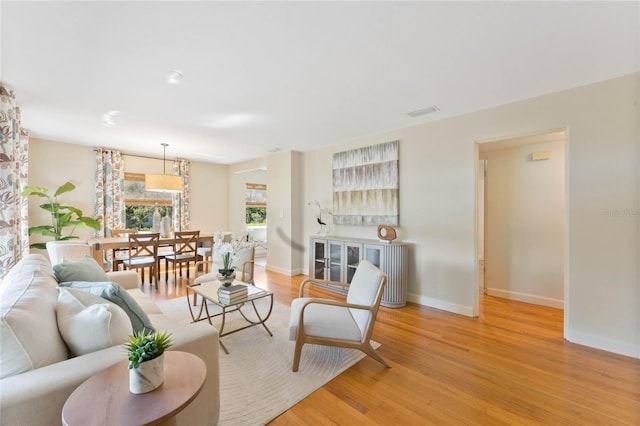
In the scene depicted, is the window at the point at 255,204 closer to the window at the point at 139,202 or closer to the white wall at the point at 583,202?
the window at the point at 139,202

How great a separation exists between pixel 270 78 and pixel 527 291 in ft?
14.7

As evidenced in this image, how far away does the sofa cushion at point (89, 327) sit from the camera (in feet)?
4.40

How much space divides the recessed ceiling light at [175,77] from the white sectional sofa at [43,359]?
1.86m

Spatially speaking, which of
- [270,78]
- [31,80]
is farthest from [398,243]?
[31,80]

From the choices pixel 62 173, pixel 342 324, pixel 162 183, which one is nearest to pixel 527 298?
pixel 342 324

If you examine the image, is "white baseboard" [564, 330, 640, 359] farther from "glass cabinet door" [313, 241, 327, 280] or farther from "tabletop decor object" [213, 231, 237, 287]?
"tabletop decor object" [213, 231, 237, 287]

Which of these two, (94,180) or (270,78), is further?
(94,180)

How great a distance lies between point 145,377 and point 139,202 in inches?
245

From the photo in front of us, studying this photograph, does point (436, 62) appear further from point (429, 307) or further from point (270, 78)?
point (429, 307)

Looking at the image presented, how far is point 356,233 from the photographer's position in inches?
186

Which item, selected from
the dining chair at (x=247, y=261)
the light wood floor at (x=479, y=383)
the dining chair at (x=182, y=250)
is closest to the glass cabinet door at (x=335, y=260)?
the dining chair at (x=247, y=261)

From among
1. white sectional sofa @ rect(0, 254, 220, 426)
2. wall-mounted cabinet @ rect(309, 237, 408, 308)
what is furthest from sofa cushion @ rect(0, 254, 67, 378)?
wall-mounted cabinet @ rect(309, 237, 408, 308)

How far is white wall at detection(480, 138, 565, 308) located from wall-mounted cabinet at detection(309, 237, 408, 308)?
5.40 feet

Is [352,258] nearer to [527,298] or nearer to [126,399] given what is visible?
[527,298]
